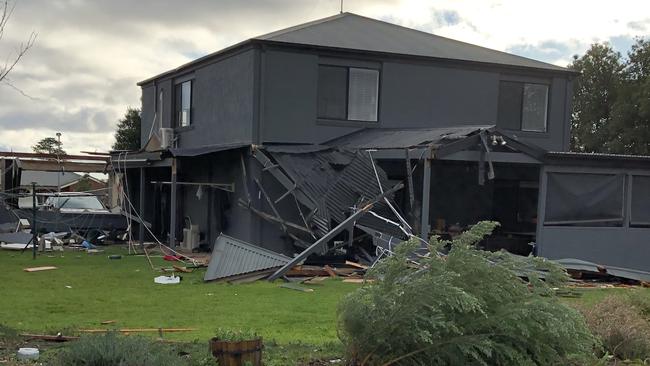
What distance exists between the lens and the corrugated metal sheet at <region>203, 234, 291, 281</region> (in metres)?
11.8

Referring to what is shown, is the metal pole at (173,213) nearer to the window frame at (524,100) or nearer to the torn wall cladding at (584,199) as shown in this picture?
the torn wall cladding at (584,199)

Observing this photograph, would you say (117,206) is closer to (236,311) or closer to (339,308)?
(236,311)

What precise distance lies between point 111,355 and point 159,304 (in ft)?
16.0

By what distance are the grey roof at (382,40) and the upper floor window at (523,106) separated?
2.24 feet

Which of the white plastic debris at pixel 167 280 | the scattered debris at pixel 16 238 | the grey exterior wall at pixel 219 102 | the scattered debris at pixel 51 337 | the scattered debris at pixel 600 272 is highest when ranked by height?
the grey exterior wall at pixel 219 102

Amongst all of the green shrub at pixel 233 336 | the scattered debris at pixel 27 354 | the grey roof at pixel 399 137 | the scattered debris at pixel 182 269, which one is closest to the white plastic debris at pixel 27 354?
the scattered debris at pixel 27 354

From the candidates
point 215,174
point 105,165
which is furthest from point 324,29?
point 105,165

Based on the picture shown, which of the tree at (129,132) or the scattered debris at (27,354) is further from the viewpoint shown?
the tree at (129,132)

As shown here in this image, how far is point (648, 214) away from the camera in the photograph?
15.3 meters

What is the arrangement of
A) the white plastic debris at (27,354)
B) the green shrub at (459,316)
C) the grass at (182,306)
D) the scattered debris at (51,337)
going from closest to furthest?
the green shrub at (459,316) < the white plastic debris at (27,354) < the scattered debris at (51,337) < the grass at (182,306)

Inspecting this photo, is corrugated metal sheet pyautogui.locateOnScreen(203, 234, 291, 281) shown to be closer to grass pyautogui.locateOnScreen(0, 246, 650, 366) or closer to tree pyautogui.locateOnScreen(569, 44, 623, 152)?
grass pyautogui.locateOnScreen(0, 246, 650, 366)

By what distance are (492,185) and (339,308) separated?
14.3 m

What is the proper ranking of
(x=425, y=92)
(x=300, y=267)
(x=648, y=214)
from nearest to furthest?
(x=300, y=267), (x=648, y=214), (x=425, y=92)

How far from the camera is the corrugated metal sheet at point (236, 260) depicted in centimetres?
1177
